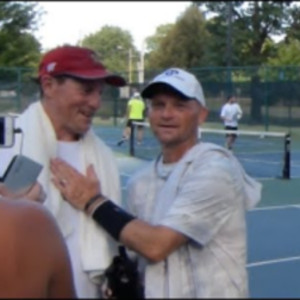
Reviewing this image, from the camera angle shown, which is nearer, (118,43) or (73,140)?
(73,140)

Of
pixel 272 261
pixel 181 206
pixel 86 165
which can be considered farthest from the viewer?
pixel 272 261

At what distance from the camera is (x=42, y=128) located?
2869 mm

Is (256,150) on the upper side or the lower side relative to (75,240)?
lower

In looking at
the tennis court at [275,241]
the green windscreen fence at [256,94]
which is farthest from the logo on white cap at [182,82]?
the green windscreen fence at [256,94]

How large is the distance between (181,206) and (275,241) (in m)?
7.22

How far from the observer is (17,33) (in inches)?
1706

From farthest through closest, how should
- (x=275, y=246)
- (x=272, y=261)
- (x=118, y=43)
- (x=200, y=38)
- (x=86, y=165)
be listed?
(x=118, y=43) → (x=200, y=38) → (x=275, y=246) → (x=272, y=261) → (x=86, y=165)

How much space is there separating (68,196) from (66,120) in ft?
0.90

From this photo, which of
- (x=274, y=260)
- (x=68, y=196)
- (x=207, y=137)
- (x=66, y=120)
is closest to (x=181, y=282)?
(x=68, y=196)

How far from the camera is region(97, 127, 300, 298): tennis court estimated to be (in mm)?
7430

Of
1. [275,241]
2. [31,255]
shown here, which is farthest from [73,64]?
[275,241]

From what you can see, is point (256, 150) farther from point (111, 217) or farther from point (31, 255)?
point (31, 255)

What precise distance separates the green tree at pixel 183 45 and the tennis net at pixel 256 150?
20285 millimetres

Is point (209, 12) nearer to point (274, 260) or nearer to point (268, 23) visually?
point (268, 23)
